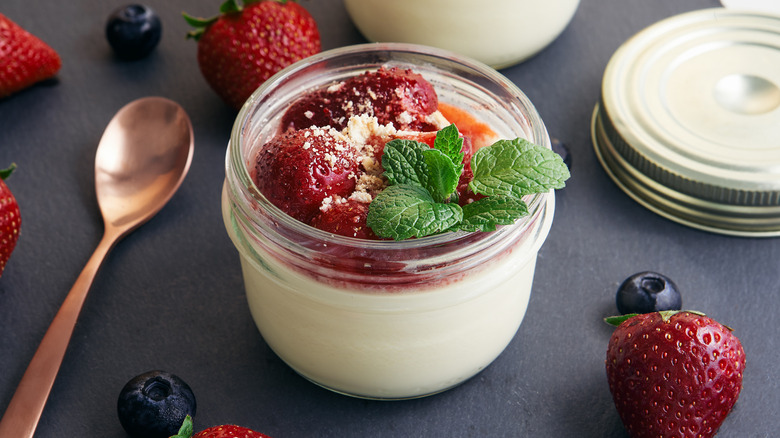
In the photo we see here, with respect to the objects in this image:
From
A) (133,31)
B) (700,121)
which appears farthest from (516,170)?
(133,31)

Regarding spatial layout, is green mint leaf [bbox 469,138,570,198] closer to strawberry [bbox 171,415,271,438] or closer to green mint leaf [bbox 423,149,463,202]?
green mint leaf [bbox 423,149,463,202]

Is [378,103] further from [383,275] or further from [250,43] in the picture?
[250,43]

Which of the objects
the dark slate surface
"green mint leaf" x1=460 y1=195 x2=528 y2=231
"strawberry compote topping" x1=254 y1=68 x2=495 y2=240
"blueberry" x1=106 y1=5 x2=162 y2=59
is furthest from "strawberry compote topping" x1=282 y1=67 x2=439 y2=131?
"blueberry" x1=106 y1=5 x2=162 y2=59

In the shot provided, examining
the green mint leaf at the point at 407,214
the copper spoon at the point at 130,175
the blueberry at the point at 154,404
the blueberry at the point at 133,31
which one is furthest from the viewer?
the blueberry at the point at 133,31

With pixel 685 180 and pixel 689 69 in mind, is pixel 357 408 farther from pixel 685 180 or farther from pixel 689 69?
pixel 689 69

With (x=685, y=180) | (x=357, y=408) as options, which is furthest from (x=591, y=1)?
(x=357, y=408)

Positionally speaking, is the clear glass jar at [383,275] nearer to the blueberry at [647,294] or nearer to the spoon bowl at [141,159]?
the blueberry at [647,294]

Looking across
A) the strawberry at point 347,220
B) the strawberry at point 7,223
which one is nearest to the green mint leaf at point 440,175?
the strawberry at point 347,220
